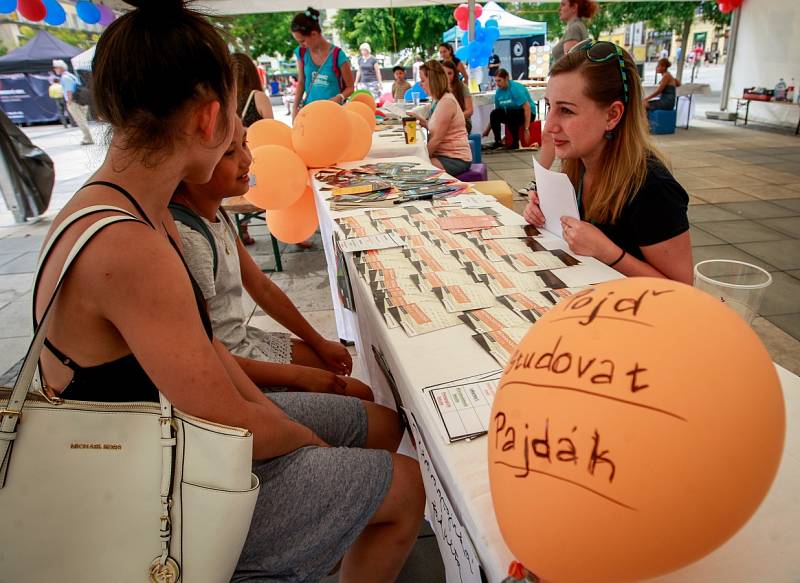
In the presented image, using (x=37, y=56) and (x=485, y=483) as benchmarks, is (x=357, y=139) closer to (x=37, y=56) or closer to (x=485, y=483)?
(x=485, y=483)

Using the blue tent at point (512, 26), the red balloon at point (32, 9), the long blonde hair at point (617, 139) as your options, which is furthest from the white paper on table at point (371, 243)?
the blue tent at point (512, 26)

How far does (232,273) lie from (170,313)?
0.69 m

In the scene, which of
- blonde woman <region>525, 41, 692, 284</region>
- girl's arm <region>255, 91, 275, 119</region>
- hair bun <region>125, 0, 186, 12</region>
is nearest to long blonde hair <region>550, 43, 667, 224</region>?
blonde woman <region>525, 41, 692, 284</region>

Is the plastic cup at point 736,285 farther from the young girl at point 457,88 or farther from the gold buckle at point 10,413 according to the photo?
the young girl at point 457,88

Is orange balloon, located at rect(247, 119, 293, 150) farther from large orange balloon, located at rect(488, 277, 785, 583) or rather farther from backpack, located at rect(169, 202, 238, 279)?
large orange balloon, located at rect(488, 277, 785, 583)

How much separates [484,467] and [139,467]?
0.55 metres

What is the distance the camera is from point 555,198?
1.61 m

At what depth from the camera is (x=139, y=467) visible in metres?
0.77

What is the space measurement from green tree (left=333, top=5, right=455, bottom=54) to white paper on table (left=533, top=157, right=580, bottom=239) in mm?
18938

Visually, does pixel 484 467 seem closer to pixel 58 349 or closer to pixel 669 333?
pixel 669 333

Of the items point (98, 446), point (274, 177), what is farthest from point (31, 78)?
point (98, 446)

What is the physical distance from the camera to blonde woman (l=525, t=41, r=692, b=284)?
143 centimetres

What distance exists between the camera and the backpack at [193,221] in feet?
4.14

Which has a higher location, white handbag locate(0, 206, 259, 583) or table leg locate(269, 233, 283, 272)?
white handbag locate(0, 206, 259, 583)
